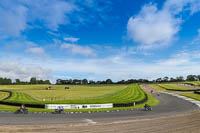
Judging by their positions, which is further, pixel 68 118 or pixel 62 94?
pixel 62 94

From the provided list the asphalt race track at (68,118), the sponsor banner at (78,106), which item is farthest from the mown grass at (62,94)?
the asphalt race track at (68,118)

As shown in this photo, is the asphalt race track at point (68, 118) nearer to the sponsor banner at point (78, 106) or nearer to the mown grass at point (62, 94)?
the sponsor banner at point (78, 106)

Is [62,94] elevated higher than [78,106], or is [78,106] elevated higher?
[78,106]

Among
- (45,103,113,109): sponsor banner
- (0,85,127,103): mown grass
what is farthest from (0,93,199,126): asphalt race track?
(0,85,127,103): mown grass

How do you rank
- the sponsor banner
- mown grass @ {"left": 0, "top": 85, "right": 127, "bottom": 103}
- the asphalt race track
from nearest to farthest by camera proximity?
the asphalt race track, the sponsor banner, mown grass @ {"left": 0, "top": 85, "right": 127, "bottom": 103}

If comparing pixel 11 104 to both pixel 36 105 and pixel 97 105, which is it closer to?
pixel 36 105

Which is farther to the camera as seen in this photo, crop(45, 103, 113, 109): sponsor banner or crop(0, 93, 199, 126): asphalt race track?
crop(45, 103, 113, 109): sponsor banner

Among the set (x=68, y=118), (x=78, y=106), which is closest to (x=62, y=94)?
(x=78, y=106)

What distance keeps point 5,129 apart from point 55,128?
4409 mm

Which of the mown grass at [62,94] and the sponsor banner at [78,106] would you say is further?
the mown grass at [62,94]

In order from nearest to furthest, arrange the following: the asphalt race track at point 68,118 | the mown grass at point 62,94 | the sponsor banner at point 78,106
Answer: the asphalt race track at point 68,118 → the sponsor banner at point 78,106 → the mown grass at point 62,94

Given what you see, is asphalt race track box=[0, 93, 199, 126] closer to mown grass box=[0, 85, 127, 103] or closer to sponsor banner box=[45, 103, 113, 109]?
sponsor banner box=[45, 103, 113, 109]

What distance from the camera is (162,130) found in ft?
49.8

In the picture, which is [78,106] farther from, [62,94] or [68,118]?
[62,94]
